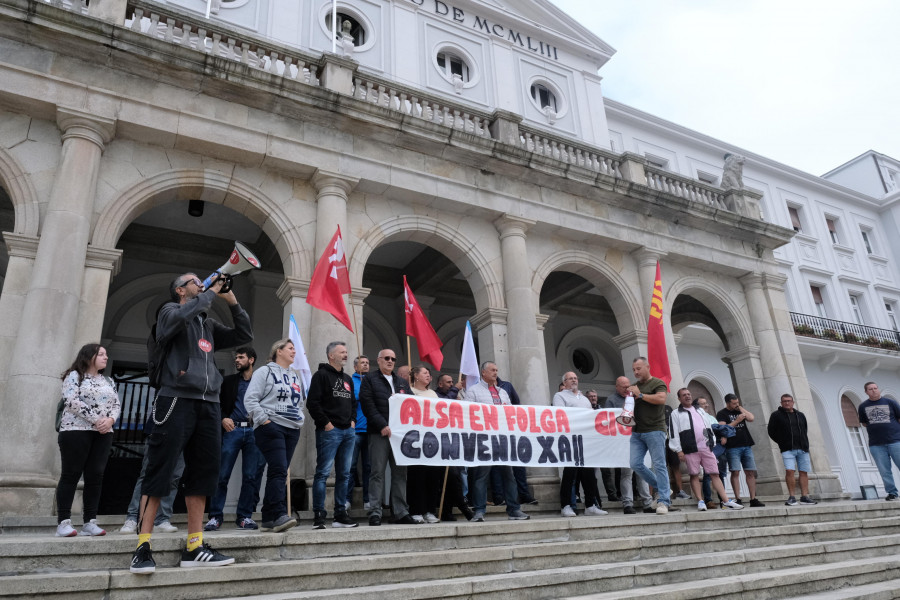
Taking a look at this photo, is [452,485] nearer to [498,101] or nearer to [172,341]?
[172,341]

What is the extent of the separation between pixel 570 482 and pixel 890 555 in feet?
12.5

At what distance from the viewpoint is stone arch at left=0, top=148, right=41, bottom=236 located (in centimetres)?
810

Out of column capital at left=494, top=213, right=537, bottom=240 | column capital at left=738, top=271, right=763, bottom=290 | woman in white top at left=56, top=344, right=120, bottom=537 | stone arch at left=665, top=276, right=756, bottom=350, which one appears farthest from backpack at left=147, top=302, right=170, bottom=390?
column capital at left=738, top=271, right=763, bottom=290

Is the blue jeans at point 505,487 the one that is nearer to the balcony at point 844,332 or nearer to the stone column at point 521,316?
the stone column at point 521,316

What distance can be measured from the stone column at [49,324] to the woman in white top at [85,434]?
1.85m

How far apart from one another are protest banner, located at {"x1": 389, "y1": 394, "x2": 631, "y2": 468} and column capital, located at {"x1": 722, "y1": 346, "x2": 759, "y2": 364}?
22.6ft

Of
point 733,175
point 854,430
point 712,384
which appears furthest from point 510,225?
point 854,430

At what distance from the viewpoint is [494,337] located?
11.3 metres

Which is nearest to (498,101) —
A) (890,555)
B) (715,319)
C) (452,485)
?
(715,319)

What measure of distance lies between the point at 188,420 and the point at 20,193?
5.87 m

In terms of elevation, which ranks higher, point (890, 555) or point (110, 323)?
point (110, 323)

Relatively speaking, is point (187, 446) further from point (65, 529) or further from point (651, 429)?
point (651, 429)

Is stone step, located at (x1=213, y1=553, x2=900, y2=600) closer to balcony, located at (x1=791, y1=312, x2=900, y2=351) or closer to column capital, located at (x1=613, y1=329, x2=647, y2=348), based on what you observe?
column capital, located at (x1=613, y1=329, x2=647, y2=348)

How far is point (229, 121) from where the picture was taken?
9.77 m
